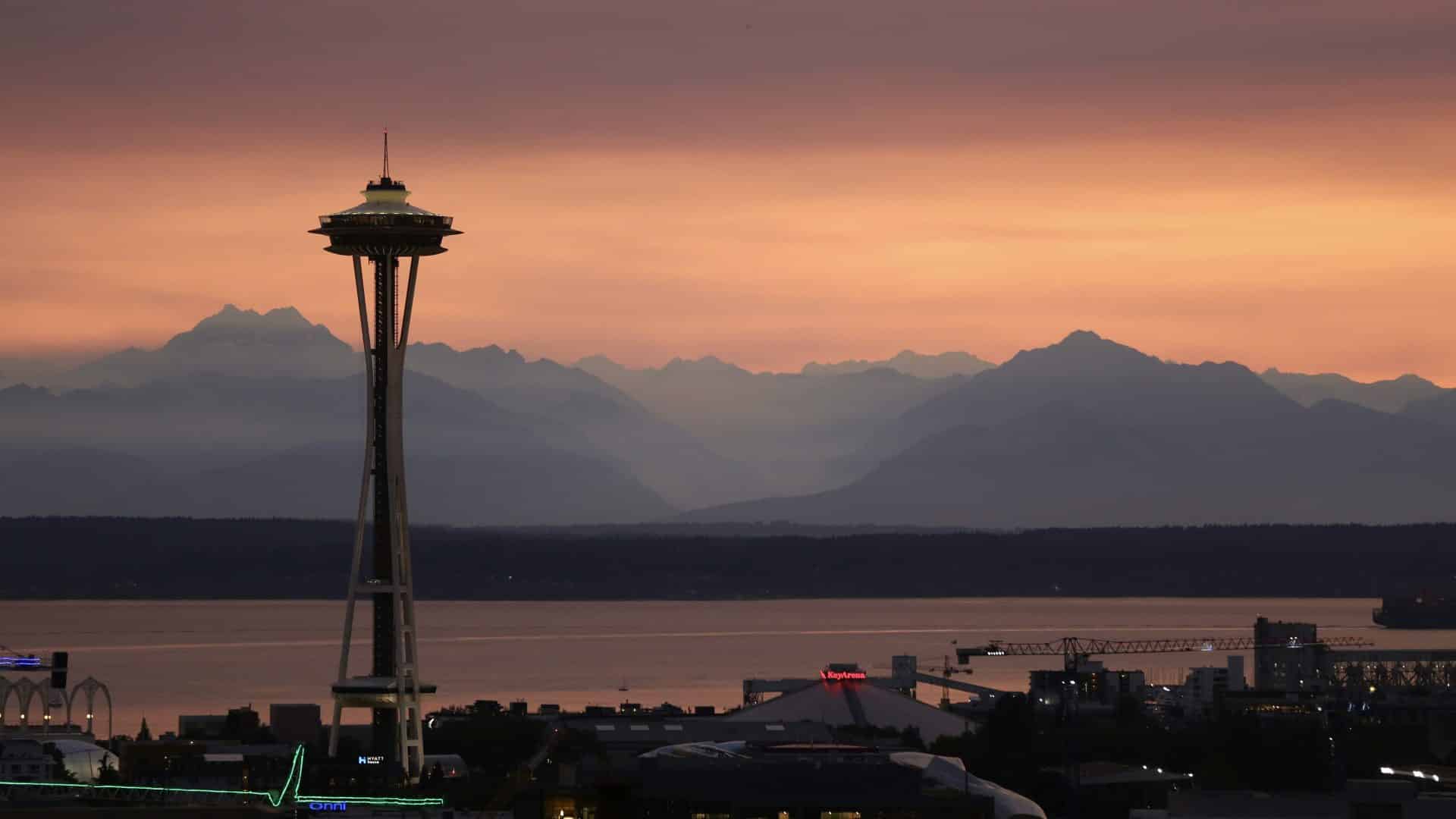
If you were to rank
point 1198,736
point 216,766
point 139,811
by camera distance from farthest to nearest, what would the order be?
point 1198,736 < point 216,766 < point 139,811

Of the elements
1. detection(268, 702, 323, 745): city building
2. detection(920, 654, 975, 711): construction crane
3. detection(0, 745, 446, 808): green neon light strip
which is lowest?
detection(0, 745, 446, 808): green neon light strip

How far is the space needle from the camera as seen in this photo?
93.6 metres

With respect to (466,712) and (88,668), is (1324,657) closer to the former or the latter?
(466,712)

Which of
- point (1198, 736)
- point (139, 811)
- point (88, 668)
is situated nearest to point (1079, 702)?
point (1198, 736)

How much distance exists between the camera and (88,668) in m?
195

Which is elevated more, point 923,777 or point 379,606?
point 379,606

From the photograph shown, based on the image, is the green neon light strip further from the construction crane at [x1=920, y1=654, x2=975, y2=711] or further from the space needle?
the construction crane at [x1=920, y1=654, x2=975, y2=711]

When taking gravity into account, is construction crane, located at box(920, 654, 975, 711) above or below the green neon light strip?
above

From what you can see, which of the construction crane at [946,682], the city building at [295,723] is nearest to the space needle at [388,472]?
the city building at [295,723]

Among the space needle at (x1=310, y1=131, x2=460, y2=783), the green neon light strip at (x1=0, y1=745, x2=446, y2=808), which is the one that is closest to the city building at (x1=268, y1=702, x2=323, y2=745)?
the space needle at (x1=310, y1=131, x2=460, y2=783)

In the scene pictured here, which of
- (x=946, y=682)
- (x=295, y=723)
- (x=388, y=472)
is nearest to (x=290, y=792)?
(x=388, y=472)

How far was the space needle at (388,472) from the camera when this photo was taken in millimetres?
93562

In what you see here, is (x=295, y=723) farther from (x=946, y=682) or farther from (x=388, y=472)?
(x=946, y=682)

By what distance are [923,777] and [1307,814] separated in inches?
394
